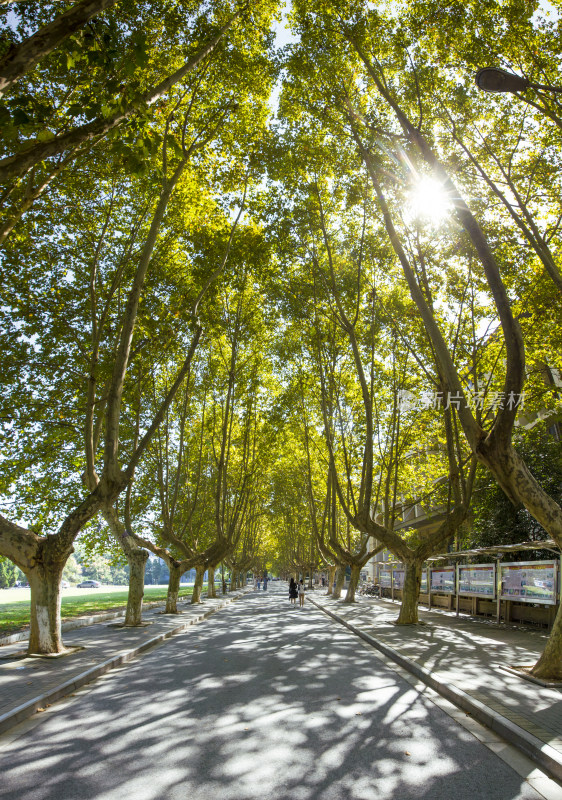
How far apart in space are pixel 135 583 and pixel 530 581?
34.7ft

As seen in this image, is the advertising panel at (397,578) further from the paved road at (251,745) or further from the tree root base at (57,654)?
the paved road at (251,745)

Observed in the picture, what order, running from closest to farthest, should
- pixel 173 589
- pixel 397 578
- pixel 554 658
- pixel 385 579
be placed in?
pixel 554 658 < pixel 173 589 < pixel 397 578 < pixel 385 579

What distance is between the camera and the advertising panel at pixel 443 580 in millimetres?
20578

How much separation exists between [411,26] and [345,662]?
11.2m

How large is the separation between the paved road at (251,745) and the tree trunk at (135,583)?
21.2 ft

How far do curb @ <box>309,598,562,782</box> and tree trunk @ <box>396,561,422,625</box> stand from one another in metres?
6.76

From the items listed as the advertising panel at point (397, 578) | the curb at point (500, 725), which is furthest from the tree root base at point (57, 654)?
the advertising panel at point (397, 578)

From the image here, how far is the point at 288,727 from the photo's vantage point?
5.42 metres

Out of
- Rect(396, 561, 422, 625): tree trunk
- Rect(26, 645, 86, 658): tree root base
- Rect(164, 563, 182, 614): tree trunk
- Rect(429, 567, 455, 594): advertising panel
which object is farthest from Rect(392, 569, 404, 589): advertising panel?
Rect(26, 645, 86, 658): tree root base

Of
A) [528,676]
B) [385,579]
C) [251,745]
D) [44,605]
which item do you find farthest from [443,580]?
[251,745]

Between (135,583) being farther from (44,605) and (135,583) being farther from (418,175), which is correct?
(418,175)

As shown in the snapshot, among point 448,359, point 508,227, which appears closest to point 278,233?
point 508,227

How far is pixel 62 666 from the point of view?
28.8ft

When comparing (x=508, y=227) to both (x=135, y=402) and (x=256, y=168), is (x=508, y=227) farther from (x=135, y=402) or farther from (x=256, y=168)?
(x=135, y=402)
